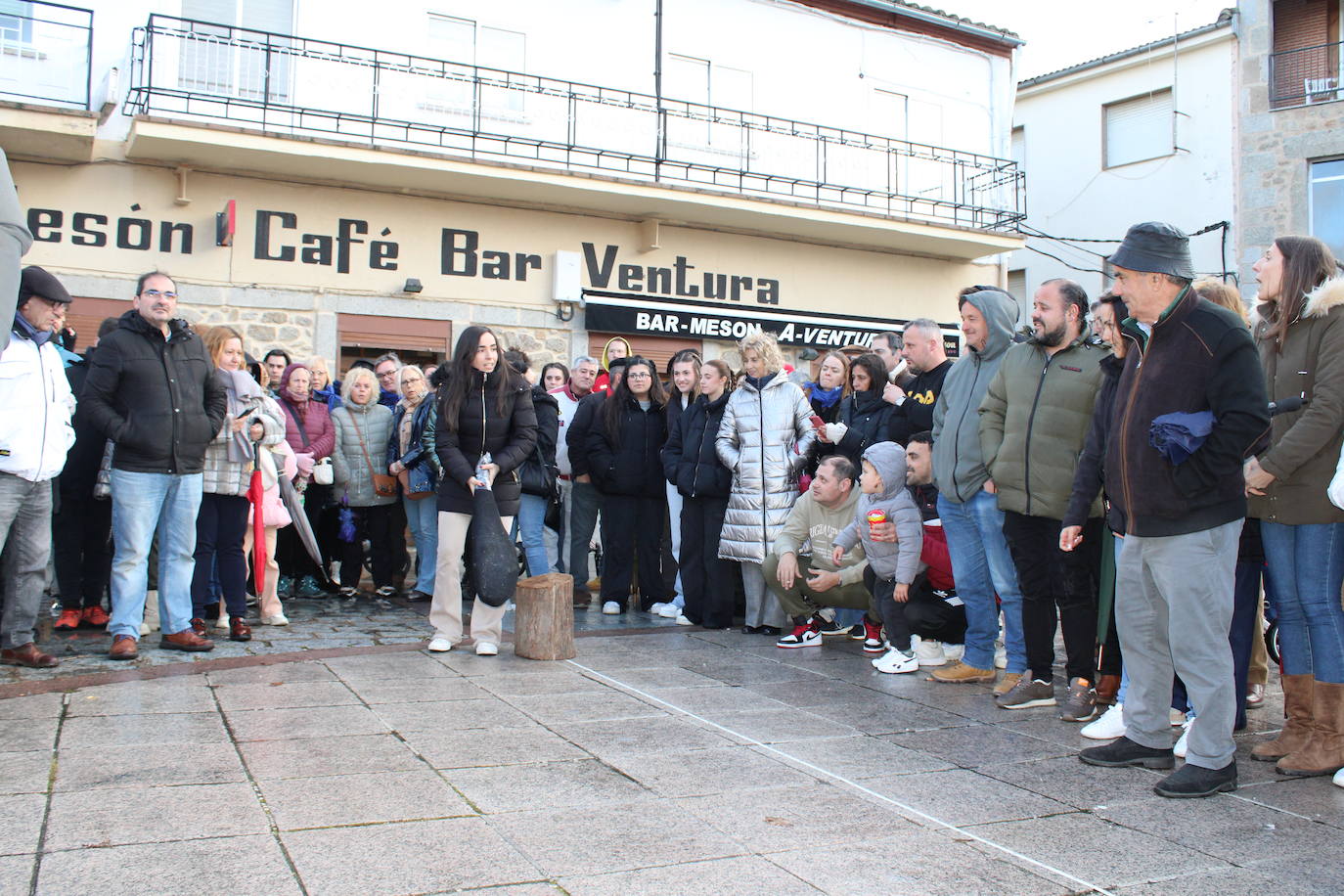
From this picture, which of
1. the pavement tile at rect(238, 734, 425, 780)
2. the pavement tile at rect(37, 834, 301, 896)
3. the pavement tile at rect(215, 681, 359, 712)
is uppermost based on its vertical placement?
the pavement tile at rect(215, 681, 359, 712)

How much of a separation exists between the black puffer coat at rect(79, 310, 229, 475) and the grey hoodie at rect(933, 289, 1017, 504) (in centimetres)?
425

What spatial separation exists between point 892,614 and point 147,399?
4451 mm

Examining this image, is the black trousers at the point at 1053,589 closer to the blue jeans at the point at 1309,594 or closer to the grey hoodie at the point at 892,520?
the grey hoodie at the point at 892,520

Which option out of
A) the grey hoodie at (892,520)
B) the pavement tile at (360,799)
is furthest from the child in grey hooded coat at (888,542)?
the pavement tile at (360,799)

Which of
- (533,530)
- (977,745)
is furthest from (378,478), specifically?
(977,745)

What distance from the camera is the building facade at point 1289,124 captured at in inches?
817

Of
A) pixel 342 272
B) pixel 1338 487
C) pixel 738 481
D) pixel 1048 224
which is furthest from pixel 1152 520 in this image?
pixel 1048 224

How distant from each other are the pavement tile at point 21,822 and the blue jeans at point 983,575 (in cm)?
439

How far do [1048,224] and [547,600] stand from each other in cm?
2180

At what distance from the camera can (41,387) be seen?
5.80 metres

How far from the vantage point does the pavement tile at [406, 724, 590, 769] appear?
4.26 metres

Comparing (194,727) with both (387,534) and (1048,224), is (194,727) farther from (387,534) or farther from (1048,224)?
(1048,224)

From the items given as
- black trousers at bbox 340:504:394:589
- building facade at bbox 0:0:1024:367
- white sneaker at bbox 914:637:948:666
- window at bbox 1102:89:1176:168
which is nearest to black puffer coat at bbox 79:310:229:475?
black trousers at bbox 340:504:394:589

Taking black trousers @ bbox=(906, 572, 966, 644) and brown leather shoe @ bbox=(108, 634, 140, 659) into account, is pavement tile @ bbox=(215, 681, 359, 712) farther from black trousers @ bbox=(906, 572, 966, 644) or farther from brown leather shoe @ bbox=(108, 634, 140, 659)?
black trousers @ bbox=(906, 572, 966, 644)
